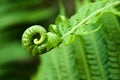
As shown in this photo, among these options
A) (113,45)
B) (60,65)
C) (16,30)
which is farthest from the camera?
(16,30)

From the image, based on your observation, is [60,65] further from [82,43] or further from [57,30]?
[57,30]

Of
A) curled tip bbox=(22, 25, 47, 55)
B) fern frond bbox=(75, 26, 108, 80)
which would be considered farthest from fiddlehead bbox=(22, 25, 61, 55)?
fern frond bbox=(75, 26, 108, 80)

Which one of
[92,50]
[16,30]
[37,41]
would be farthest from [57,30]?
[16,30]

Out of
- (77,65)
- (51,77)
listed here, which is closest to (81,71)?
(77,65)

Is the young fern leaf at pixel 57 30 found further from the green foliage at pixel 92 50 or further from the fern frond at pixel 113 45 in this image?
the fern frond at pixel 113 45

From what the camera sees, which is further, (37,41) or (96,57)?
(96,57)

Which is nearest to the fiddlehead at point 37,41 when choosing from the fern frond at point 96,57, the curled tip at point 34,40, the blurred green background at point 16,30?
the curled tip at point 34,40

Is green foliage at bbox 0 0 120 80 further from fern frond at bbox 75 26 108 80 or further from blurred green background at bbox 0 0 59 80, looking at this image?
blurred green background at bbox 0 0 59 80

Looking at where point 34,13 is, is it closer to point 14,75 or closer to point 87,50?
point 14,75
